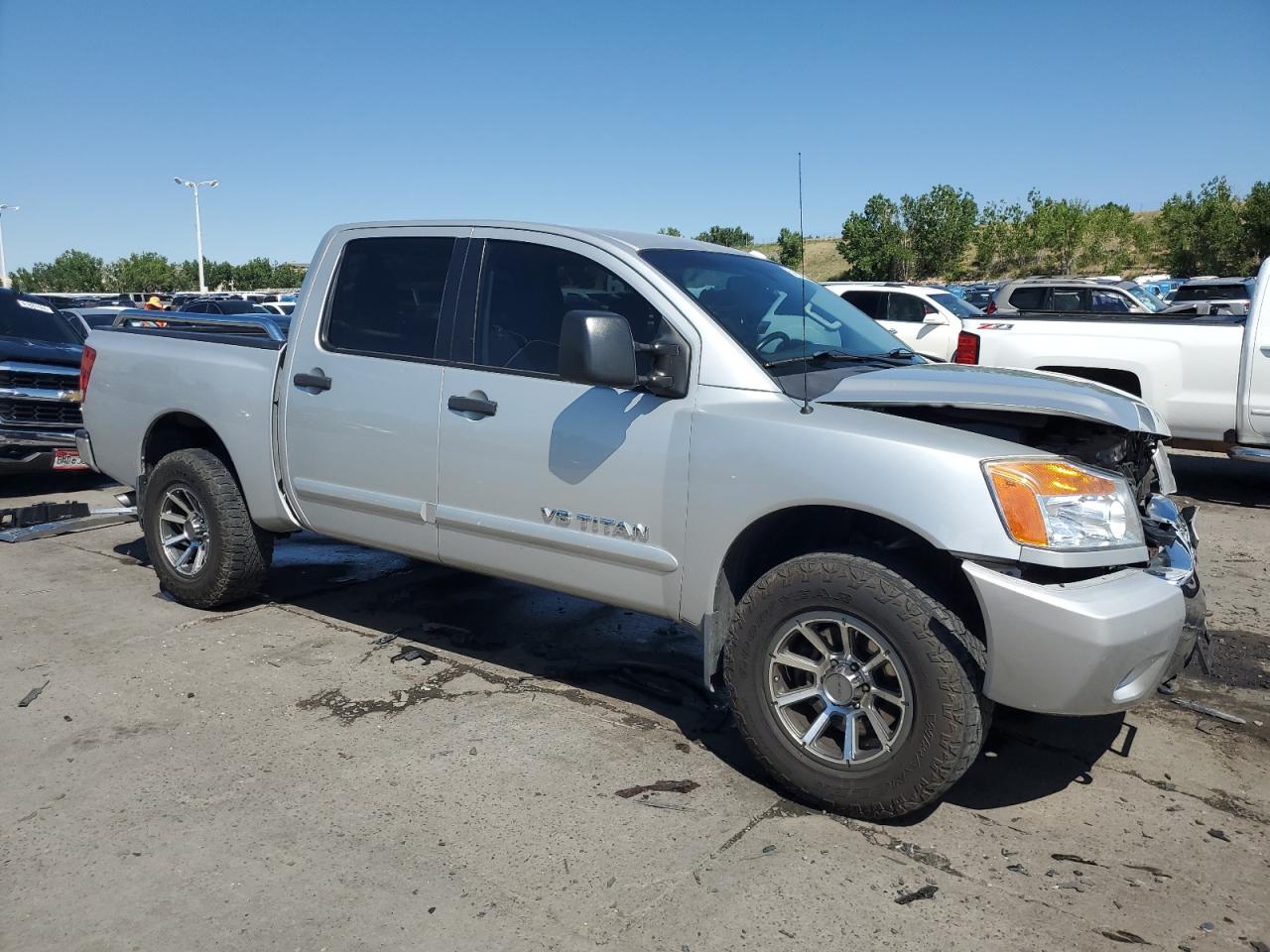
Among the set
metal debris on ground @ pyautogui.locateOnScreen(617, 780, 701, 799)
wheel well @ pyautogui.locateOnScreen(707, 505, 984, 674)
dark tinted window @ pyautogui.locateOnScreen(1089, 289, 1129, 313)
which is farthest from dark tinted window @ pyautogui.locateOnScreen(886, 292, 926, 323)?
metal debris on ground @ pyautogui.locateOnScreen(617, 780, 701, 799)

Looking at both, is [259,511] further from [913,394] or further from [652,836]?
[913,394]

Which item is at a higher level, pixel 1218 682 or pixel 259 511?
pixel 259 511

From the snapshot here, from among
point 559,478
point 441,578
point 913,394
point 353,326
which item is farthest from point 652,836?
point 441,578

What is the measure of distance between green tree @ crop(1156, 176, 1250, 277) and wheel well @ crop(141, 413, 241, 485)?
165 feet

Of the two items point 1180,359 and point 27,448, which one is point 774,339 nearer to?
point 1180,359

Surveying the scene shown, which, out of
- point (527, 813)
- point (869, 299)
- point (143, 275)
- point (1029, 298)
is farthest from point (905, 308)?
point (143, 275)

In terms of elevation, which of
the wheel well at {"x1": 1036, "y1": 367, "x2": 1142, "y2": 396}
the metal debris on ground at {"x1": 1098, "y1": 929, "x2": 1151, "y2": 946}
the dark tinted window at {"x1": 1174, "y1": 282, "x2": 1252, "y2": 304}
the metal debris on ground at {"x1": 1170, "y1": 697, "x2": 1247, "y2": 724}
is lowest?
the metal debris on ground at {"x1": 1098, "y1": 929, "x2": 1151, "y2": 946}

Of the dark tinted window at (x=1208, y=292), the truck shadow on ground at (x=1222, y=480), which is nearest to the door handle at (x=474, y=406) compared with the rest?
the truck shadow on ground at (x=1222, y=480)

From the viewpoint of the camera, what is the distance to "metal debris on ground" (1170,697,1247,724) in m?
4.23

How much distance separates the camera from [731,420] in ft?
11.7

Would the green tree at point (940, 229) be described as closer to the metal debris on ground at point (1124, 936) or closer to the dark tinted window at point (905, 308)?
the dark tinted window at point (905, 308)

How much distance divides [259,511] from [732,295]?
2655 millimetres

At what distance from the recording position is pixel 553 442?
13.0 feet

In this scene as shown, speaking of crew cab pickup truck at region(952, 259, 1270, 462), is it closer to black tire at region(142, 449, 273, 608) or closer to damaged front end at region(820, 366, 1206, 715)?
damaged front end at region(820, 366, 1206, 715)
